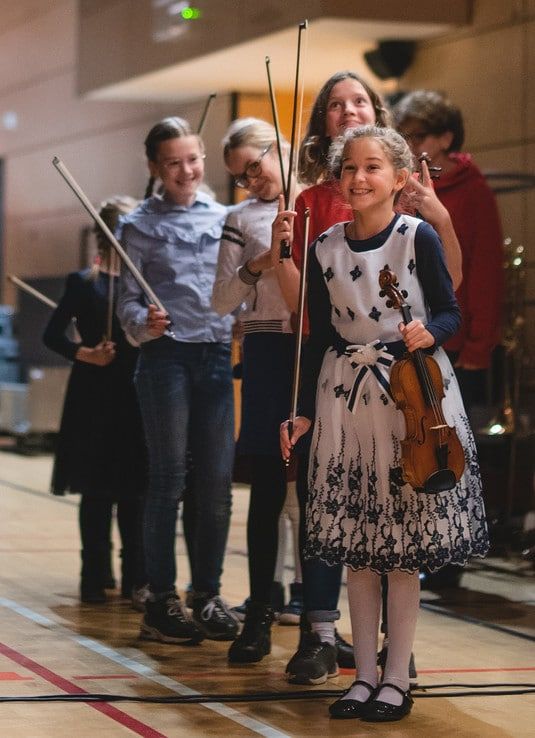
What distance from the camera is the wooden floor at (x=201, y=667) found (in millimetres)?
3189

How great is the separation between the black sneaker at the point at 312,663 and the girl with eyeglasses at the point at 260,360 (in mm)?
207

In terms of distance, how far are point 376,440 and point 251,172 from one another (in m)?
1.16

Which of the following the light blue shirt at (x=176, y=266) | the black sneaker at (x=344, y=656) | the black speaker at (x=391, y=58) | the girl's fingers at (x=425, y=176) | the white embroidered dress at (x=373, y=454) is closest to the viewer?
the white embroidered dress at (x=373, y=454)

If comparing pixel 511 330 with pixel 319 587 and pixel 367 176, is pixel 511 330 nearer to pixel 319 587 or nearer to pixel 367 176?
pixel 319 587

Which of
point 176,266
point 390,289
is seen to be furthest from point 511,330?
point 390,289

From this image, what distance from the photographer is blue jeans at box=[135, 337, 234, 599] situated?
13.6 ft

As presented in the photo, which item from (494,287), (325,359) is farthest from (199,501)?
(494,287)

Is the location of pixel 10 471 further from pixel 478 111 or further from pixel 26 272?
pixel 26 272

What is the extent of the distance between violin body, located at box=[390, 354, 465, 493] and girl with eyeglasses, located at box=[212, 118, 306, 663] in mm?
641

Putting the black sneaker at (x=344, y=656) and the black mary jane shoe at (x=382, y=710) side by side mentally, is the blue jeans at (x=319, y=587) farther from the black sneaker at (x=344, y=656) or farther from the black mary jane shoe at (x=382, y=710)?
the black mary jane shoe at (x=382, y=710)

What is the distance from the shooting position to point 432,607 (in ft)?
16.0

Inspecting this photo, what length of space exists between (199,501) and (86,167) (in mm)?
9360

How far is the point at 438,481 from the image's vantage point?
3.11 meters

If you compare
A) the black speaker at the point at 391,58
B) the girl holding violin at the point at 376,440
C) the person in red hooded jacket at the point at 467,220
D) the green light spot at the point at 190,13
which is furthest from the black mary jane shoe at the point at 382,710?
the green light spot at the point at 190,13
